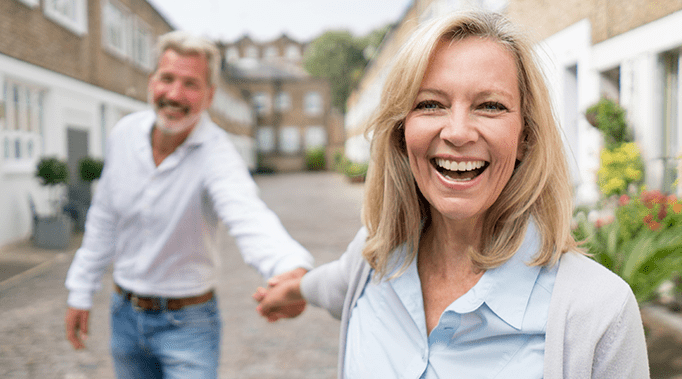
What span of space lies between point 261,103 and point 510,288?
48.1m

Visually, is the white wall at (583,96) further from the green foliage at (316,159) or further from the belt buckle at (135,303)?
the green foliage at (316,159)

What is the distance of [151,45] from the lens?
1798cm

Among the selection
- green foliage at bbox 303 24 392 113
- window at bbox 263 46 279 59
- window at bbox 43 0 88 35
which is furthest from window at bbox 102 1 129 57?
window at bbox 263 46 279 59

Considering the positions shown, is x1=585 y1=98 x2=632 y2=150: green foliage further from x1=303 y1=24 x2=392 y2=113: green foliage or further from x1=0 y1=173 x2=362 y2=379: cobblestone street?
x1=303 y1=24 x2=392 y2=113: green foliage

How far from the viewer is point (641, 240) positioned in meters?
3.44

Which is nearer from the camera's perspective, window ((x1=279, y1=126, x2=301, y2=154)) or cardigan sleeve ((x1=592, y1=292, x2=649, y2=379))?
cardigan sleeve ((x1=592, y1=292, x2=649, y2=379))

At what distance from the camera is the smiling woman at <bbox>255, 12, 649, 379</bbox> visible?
1057 millimetres

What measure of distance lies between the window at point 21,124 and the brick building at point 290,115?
37.0m

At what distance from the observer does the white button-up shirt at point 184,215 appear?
2039mm

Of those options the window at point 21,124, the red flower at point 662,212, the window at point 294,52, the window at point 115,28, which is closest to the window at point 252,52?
the window at point 294,52

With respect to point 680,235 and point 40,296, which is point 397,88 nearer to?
point 680,235

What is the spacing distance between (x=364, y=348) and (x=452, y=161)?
0.53 metres

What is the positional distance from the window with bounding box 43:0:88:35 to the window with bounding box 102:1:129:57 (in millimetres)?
1245

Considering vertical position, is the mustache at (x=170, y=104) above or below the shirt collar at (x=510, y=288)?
above
